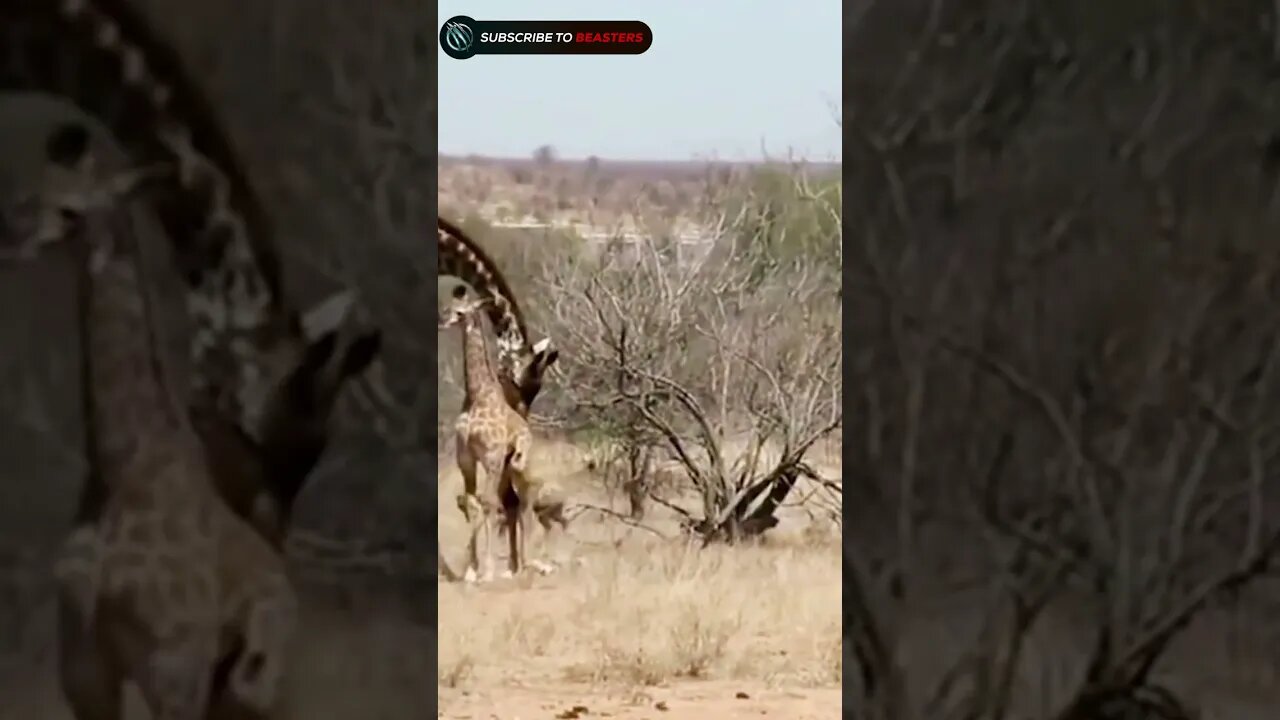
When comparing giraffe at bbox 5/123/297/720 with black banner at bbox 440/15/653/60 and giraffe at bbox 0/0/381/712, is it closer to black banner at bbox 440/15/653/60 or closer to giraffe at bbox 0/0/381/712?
giraffe at bbox 0/0/381/712

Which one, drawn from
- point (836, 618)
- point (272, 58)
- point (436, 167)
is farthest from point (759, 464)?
point (272, 58)

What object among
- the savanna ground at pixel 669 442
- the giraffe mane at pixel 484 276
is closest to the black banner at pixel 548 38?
the savanna ground at pixel 669 442

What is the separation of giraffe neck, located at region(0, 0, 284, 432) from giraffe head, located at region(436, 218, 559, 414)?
0.98 ft

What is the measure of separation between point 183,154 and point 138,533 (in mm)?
628

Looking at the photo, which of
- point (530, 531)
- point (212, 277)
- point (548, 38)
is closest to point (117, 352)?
point (212, 277)

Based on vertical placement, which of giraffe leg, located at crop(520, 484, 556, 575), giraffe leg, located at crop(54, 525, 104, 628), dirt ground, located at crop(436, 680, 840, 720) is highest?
giraffe leg, located at crop(520, 484, 556, 575)

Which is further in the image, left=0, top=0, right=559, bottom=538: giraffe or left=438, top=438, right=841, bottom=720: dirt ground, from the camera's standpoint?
left=438, top=438, right=841, bottom=720: dirt ground

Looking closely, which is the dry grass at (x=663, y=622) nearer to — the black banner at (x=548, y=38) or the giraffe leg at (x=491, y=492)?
the giraffe leg at (x=491, y=492)

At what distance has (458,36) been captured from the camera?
2.15 m

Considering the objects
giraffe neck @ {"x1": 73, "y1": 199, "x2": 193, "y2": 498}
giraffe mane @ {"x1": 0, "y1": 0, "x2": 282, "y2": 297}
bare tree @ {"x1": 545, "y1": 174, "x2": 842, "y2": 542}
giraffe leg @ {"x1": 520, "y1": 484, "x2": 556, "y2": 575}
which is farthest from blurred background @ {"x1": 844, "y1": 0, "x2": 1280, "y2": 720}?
giraffe neck @ {"x1": 73, "y1": 199, "x2": 193, "y2": 498}

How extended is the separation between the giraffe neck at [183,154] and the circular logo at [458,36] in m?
0.40

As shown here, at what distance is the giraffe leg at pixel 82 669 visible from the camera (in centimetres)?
209

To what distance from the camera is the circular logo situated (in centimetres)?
215

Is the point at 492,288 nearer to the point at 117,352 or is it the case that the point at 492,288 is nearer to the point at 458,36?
the point at 458,36
